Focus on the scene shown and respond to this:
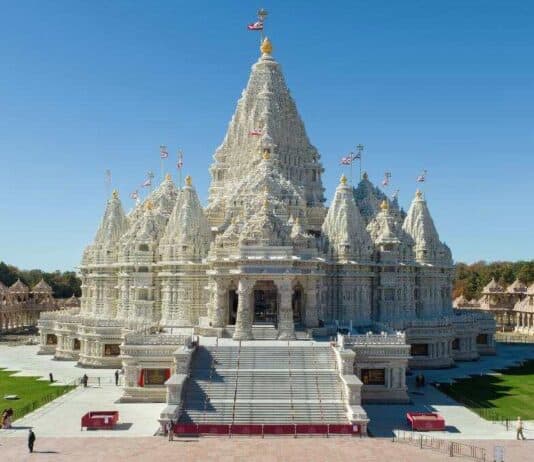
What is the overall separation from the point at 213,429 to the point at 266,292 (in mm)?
24778

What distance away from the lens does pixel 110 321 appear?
5525 cm

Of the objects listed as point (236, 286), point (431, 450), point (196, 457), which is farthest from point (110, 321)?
point (431, 450)

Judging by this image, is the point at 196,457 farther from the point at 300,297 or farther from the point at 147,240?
the point at 147,240

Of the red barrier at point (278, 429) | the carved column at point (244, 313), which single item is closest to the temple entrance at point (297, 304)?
the carved column at point (244, 313)

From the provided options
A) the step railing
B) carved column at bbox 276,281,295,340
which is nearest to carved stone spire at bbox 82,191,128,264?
carved column at bbox 276,281,295,340

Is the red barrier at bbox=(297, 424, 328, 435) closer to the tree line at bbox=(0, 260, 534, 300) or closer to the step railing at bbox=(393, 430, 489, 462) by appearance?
the step railing at bbox=(393, 430, 489, 462)

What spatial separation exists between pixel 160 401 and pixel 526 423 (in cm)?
2037

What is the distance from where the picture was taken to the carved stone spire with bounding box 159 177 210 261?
53.7m

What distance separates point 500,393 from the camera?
44.0 metres

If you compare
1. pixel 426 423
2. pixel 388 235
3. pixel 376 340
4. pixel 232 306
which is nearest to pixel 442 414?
pixel 426 423

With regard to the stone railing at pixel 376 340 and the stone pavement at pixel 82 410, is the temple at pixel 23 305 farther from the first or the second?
the stone railing at pixel 376 340

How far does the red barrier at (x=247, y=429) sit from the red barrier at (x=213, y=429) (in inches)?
14.7

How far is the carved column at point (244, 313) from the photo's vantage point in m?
43.9

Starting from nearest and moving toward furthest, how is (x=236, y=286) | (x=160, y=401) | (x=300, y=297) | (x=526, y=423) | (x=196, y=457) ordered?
(x=196, y=457), (x=526, y=423), (x=160, y=401), (x=236, y=286), (x=300, y=297)
